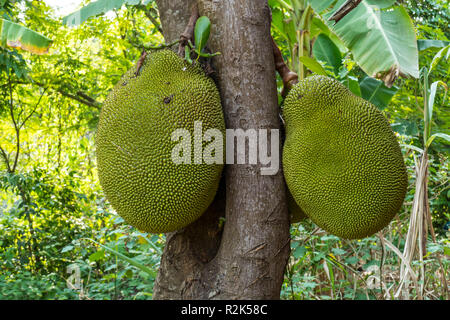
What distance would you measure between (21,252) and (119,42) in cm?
224

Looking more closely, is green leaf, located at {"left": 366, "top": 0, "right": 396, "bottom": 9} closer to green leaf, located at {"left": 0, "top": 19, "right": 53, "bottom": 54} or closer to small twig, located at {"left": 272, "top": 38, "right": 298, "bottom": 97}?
small twig, located at {"left": 272, "top": 38, "right": 298, "bottom": 97}

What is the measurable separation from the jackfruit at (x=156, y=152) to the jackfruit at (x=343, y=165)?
23cm

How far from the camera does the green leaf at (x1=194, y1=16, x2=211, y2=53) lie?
40.2 inches

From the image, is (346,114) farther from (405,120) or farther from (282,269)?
(405,120)

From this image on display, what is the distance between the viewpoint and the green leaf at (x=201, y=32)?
3.35ft

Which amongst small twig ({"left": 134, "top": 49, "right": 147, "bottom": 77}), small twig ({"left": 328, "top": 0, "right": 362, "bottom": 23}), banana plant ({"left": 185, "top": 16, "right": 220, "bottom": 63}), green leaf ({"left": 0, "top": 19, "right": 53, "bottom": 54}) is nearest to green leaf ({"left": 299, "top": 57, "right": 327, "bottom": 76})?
small twig ({"left": 328, "top": 0, "right": 362, "bottom": 23})

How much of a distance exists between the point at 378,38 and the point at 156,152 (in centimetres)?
96

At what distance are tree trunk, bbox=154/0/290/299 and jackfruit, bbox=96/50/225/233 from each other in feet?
0.21

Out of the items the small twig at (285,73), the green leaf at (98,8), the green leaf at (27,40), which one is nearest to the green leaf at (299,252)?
the small twig at (285,73)

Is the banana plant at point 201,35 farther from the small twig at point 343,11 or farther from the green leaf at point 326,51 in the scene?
the green leaf at point 326,51

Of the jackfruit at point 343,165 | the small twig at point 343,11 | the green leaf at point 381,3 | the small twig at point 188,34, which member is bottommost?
the jackfruit at point 343,165
